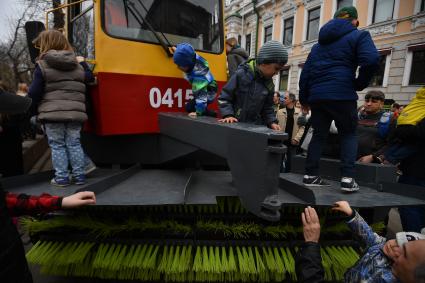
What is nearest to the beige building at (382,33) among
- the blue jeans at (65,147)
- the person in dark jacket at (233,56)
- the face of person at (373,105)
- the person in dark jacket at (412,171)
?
the person in dark jacket at (233,56)

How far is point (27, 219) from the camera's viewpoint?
208cm

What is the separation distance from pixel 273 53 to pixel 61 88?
1.67 metres

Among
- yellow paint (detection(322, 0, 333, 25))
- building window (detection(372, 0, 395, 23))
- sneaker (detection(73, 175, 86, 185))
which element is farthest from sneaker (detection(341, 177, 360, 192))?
yellow paint (detection(322, 0, 333, 25))

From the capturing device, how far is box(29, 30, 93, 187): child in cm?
217

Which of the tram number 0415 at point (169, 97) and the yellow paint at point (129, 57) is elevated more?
the yellow paint at point (129, 57)

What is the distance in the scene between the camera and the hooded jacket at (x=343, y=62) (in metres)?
2.22

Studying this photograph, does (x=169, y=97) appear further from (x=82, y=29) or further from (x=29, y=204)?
(x=29, y=204)

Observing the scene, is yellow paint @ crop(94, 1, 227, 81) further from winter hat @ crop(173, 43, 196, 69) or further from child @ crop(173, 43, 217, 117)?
winter hat @ crop(173, 43, 196, 69)

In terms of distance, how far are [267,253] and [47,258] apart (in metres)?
1.51

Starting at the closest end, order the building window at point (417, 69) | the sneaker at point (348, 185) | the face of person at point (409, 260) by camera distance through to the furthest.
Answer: the face of person at point (409, 260) < the sneaker at point (348, 185) < the building window at point (417, 69)

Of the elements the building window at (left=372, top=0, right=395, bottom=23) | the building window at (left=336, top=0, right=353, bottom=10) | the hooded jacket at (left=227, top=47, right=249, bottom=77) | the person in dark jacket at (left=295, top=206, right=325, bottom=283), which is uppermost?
the building window at (left=336, top=0, right=353, bottom=10)

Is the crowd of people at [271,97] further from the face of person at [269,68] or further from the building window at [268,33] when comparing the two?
the building window at [268,33]

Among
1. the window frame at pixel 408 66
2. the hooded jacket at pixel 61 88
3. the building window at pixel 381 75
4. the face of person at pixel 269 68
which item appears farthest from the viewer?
the building window at pixel 381 75

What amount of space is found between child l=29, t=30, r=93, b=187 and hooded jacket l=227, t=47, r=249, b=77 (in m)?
2.11
